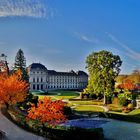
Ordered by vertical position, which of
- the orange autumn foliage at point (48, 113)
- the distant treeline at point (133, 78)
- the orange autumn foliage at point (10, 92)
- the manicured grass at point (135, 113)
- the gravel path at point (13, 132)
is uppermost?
the distant treeline at point (133, 78)

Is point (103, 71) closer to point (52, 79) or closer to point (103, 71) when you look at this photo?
point (103, 71)

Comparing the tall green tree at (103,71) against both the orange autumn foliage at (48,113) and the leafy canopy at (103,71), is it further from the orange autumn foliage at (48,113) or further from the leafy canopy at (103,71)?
the orange autumn foliage at (48,113)

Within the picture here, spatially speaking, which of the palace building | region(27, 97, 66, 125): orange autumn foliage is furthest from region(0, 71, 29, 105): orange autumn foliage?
the palace building

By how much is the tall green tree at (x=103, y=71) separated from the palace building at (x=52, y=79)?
74853 mm

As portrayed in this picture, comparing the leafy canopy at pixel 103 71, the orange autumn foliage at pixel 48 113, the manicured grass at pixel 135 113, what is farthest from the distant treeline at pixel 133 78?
the orange autumn foliage at pixel 48 113

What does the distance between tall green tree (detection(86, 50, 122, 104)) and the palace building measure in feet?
246

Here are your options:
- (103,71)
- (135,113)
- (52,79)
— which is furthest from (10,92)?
(52,79)

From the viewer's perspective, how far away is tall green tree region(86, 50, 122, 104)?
2360 inches

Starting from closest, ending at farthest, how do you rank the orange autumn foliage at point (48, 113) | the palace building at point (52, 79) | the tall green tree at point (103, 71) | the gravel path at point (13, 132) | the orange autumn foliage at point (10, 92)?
the gravel path at point (13, 132)
the orange autumn foliage at point (48, 113)
the orange autumn foliage at point (10, 92)
the tall green tree at point (103, 71)
the palace building at point (52, 79)

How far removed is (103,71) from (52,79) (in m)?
86.5

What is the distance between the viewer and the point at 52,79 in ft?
478

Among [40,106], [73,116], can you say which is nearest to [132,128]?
[73,116]

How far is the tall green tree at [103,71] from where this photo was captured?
197 feet

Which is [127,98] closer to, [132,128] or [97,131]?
[132,128]
